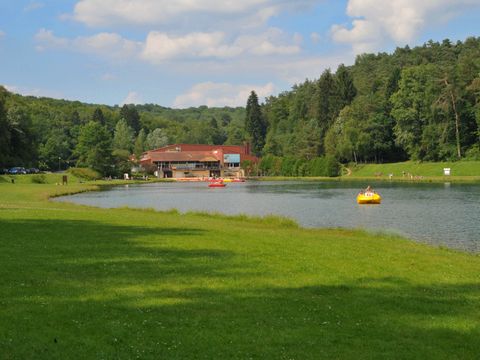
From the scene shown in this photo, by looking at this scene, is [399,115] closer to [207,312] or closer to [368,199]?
[368,199]

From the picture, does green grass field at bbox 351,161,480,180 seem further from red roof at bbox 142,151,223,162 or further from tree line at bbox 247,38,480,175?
red roof at bbox 142,151,223,162

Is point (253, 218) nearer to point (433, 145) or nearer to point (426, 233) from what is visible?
point (426, 233)

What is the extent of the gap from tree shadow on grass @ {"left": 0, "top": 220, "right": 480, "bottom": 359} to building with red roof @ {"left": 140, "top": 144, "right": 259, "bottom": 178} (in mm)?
152453

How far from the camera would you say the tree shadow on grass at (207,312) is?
882cm

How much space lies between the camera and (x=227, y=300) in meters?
11.5

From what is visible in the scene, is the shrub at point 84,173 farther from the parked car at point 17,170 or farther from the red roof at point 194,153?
the red roof at point 194,153

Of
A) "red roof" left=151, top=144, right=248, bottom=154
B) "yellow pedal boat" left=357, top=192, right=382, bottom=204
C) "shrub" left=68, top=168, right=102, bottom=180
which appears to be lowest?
Answer: "yellow pedal boat" left=357, top=192, right=382, bottom=204

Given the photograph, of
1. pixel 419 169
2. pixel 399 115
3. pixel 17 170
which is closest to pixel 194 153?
pixel 17 170

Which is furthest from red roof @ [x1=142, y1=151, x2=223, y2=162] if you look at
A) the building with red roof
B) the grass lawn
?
the grass lawn

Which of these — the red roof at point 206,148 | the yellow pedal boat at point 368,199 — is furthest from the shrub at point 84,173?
the yellow pedal boat at point 368,199

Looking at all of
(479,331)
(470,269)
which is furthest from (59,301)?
(470,269)

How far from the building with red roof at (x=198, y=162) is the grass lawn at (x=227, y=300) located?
148989 mm

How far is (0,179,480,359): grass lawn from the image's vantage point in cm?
890

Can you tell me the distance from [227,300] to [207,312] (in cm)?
91
